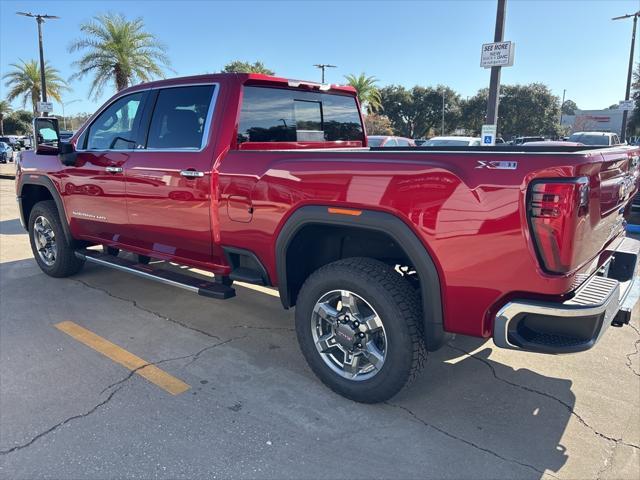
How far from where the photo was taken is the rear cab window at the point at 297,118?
3996 millimetres

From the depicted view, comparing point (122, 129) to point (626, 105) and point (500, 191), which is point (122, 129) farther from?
point (626, 105)

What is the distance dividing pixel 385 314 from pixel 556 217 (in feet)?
3.49

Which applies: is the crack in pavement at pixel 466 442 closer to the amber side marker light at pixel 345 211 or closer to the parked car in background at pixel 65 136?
the amber side marker light at pixel 345 211

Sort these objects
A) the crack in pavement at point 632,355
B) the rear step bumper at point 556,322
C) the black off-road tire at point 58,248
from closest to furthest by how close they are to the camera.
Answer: the rear step bumper at point 556,322 → the crack in pavement at point 632,355 → the black off-road tire at point 58,248

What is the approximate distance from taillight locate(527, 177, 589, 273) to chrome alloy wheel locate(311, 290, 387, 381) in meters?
1.02

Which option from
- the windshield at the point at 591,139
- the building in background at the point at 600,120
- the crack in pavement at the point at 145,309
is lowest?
the crack in pavement at the point at 145,309

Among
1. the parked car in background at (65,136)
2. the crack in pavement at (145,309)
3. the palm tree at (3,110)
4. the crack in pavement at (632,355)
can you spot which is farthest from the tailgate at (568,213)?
the palm tree at (3,110)

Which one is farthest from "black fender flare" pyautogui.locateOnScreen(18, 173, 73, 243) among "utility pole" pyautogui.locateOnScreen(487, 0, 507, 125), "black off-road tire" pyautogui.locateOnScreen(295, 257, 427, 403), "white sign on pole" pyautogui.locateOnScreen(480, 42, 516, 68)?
"white sign on pole" pyautogui.locateOnScreen(480, 42, 516, 68)

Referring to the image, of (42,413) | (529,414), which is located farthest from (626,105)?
(42,413)

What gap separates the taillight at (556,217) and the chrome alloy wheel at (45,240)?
5057 millimetres

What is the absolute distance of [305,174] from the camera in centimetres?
315

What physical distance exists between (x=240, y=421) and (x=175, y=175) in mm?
1958

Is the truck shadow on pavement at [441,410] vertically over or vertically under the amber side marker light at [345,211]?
under

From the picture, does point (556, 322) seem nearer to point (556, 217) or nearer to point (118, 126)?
point (556, 217)
